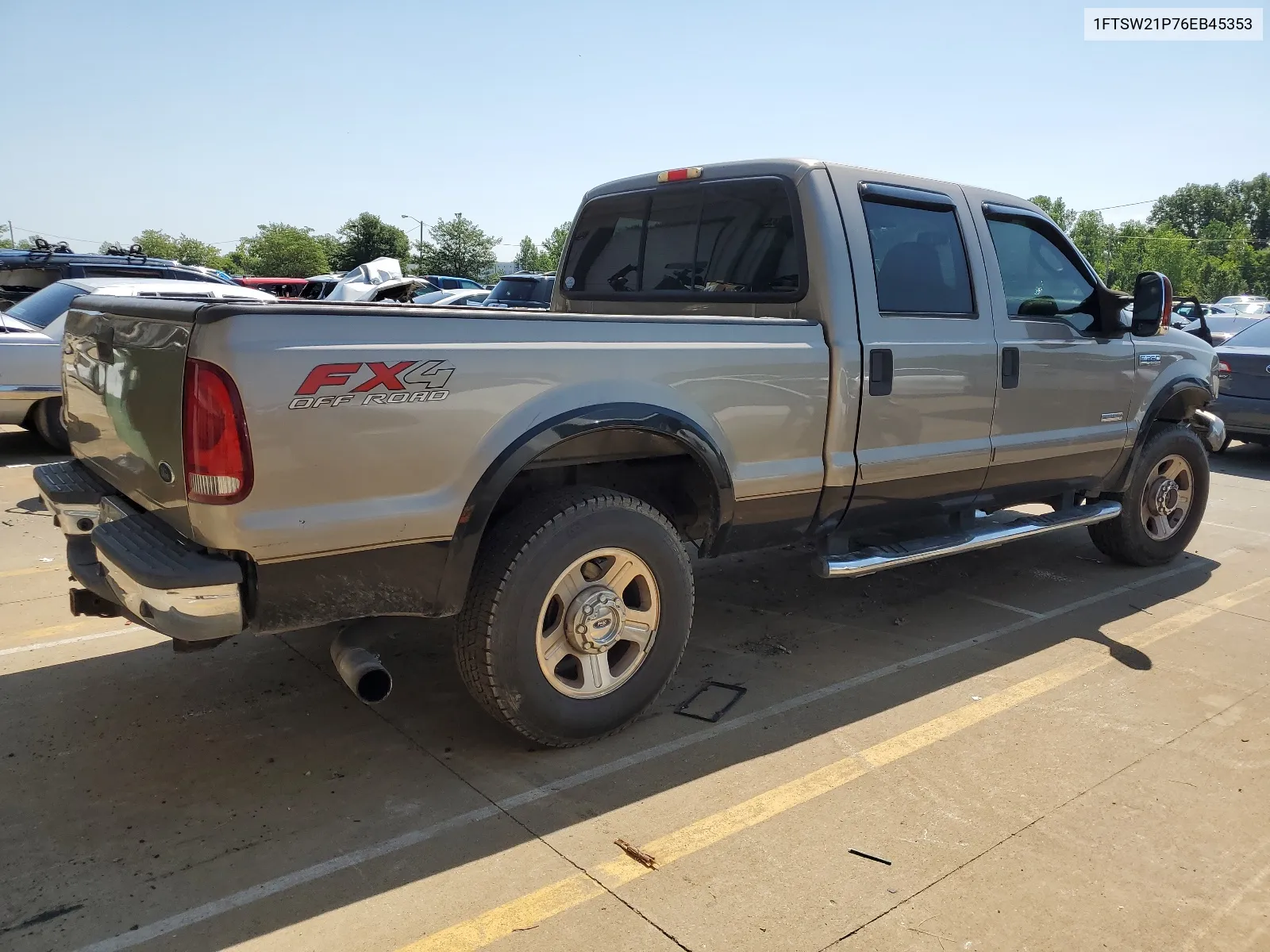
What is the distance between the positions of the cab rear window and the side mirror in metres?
2.31

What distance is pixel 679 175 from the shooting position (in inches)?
178

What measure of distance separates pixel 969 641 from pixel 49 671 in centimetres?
416

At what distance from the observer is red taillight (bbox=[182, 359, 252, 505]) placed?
2.50 m

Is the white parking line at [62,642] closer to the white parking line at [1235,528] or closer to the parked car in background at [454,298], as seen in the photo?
the white parking line at [1235,528]

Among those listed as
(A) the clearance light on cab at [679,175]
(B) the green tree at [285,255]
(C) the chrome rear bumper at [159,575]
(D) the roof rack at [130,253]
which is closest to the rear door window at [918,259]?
(A) the clearance light on cab at [679,175]

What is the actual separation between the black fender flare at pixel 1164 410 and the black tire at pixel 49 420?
8.40 meters

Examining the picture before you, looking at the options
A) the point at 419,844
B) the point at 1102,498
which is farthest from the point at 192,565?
the point at 1102,498

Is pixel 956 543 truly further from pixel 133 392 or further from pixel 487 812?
pixel 133 392

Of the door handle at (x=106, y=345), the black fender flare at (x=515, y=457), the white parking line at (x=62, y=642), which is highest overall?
the door handle at (x=106, y=345)

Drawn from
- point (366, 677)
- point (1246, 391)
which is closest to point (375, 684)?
point (366, 677)

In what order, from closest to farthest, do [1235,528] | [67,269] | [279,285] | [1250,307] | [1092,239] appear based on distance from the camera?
[1235,528], [67,269], [279,285], [1250,307], [1092,239]

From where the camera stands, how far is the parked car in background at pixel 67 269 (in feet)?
34.6

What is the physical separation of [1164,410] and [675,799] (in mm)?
4382

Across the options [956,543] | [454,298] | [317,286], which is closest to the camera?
[956,543]
